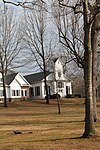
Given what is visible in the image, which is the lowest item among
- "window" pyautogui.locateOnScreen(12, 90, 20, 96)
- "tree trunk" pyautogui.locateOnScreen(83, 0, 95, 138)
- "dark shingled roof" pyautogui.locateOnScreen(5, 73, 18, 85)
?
"tree trunk" pyautogui.locateOnScreen(83, 0, 95, 138)

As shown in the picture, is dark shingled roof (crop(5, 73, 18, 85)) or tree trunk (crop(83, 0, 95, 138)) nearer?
tree trunk (crop(83, 0, 95, 138))

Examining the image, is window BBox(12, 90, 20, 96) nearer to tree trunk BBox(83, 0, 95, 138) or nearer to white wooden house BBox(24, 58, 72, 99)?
white wooden house BBox(24, 58, 72, 99)

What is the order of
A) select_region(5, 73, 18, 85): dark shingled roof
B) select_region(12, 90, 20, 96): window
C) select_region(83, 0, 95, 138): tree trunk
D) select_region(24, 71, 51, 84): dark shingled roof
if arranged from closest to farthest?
select_region(83, 0, 95, 138): tree trunk, select_region(12, 90, 20, 96): window, select_region(5, 73, 18, 85): dark shingled roof, select_region(24, 71, 51, 84): dark shingled roof

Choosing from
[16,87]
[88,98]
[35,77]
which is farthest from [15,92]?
[88,98]

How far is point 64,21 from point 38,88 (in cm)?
4548

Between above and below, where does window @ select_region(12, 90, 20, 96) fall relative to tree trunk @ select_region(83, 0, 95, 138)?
above

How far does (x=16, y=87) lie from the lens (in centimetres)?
7275

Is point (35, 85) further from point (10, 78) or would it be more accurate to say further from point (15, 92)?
point (15, 92)

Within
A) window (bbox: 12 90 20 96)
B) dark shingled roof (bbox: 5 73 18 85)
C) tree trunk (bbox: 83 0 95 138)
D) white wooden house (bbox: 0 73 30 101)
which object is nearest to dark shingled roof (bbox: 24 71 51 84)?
white wooden house (bbox: 0 73 30 101)

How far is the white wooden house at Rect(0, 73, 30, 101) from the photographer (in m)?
71.4

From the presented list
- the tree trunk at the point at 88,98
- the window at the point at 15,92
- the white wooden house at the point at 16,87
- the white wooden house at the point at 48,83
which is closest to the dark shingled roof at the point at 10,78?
the white wooden house at the point at 16,87

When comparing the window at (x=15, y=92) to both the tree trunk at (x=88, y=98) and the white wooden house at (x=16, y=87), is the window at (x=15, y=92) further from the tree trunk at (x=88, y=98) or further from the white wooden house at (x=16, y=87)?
the tree trunk at (x=88, y=98)

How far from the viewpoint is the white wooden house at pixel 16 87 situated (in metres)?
71.4

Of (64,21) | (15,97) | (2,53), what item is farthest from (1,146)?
(15,97)
